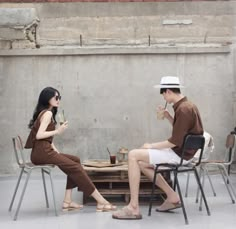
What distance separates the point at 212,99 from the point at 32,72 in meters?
2.86

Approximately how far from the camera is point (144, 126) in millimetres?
8641

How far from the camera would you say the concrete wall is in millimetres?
8648

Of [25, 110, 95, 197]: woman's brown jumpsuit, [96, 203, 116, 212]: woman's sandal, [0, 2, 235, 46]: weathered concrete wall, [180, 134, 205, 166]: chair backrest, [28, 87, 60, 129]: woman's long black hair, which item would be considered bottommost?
[96, 203, 116, 212]: woman's sandal

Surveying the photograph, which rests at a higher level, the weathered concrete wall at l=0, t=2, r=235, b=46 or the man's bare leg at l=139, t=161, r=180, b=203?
the weathered concrete wall at l=0, t=2, r=235, b=46

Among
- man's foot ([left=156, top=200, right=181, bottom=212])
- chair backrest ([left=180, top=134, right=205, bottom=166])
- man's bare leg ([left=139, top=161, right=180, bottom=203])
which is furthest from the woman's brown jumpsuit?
chair backrest ([left=180, top=134, right=205, bottom=166])

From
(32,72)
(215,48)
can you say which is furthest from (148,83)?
(32,72)

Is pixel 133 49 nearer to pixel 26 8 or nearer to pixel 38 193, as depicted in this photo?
pixel 26 8

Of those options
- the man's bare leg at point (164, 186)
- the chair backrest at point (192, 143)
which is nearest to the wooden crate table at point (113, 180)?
the man's bare leg at point (164, 186)

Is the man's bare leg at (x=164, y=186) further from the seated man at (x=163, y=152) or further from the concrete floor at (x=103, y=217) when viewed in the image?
the concrete floor at (x=103, y=217)

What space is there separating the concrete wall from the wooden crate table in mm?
2451

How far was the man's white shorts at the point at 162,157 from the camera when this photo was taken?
17.5 ft

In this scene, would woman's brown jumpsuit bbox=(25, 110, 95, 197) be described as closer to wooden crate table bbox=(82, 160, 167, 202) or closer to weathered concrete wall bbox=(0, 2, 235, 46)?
wooden crate table bbox=(82, 160, 167, 202)

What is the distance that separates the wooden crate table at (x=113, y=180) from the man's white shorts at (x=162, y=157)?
2.06ft

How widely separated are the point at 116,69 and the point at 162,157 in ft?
11.6
